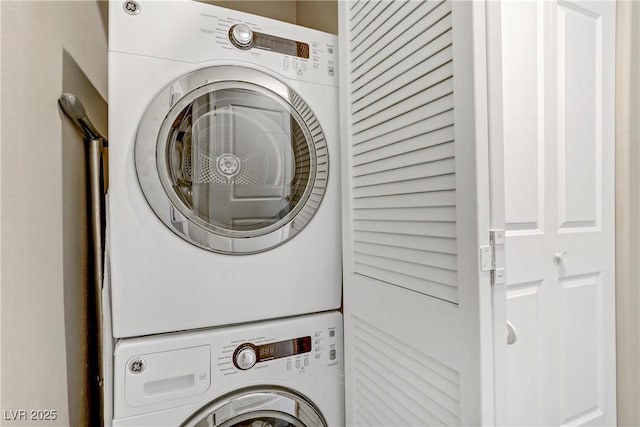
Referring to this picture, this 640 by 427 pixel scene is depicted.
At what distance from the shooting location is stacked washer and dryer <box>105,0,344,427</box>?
91 centimetres

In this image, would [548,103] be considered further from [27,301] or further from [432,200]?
[27,301]

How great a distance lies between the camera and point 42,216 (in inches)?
33.4

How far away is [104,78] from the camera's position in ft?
5.03

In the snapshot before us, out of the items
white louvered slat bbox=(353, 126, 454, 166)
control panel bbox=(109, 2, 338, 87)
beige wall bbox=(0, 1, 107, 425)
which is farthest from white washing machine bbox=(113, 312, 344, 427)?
control panel bbox=(109, 2, 338, 87)

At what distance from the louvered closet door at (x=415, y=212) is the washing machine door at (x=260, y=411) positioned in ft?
0.45

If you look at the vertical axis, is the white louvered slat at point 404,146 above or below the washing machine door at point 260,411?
above

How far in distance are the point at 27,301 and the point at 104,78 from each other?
115 centimetres

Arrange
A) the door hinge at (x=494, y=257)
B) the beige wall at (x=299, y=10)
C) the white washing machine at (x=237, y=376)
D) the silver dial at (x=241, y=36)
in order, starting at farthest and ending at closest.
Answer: the beige wall at (x=299, y=10)
the silver dial at (x=241, y=36)
the white washing machine at (x=237, y=376)
the door hinge at (x=494, y=257)

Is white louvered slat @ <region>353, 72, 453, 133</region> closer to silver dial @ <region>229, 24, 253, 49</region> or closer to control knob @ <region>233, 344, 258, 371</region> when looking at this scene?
silver dial @ <region>229, 24, 253, 49</region>

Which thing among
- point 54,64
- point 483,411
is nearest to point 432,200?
point 483,411

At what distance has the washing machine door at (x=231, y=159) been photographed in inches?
37.2

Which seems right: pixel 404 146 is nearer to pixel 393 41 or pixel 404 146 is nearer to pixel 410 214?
pixel 410 214

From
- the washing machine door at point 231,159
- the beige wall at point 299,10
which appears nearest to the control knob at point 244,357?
the washing machine door at point 231,159

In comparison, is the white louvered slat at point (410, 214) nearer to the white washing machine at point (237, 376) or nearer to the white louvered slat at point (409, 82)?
the white louvered slat at point (409, 82)
